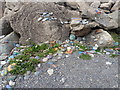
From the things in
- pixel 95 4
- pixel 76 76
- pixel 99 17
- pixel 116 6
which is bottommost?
pixel 116 6

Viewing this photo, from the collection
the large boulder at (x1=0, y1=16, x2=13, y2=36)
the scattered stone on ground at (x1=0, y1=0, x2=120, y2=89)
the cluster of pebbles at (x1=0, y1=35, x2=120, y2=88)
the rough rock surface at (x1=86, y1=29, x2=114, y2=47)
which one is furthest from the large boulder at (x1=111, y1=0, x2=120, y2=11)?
the large boulder at (x1=0, y1=16, x2=13, y2=36)

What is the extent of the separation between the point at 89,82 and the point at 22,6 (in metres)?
3.47

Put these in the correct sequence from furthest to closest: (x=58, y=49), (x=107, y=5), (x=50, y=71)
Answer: (x=107, y=5) → (x=58, y=49) → (x=50, y=71)

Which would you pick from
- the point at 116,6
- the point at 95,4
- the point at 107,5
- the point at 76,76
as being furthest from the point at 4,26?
the point at 116,6

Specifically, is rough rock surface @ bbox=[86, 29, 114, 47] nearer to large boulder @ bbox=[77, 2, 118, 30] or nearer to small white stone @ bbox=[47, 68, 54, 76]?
large boulder @ bbox=[77, 2, 118, 30]

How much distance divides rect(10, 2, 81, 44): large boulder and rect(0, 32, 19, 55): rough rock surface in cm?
25

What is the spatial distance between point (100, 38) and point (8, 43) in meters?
2.73

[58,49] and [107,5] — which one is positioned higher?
[58,49]

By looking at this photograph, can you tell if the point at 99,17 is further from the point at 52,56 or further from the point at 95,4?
the point at 52,56

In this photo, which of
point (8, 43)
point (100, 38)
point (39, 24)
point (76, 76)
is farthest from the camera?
point (39, 24)

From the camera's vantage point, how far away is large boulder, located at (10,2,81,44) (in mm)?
4727

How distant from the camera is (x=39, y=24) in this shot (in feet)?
15.7

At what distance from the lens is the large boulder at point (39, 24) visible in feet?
15.5

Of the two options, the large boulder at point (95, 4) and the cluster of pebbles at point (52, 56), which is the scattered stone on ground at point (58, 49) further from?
the large boulder at point (95, 4)
